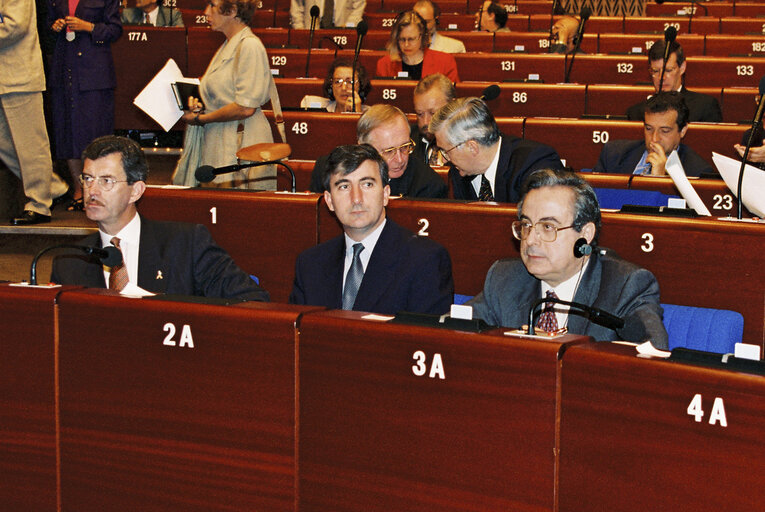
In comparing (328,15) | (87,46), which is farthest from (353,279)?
(328,15)

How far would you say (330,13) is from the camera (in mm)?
8867

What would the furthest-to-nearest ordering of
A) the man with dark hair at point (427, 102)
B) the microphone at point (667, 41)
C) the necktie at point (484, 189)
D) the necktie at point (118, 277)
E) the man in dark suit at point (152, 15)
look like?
the man in dark suit at point (152, 15) → the microphone at point (667, 41) → the man with dark hair at point (427, 102) → the necktie at point (484, 189) → the necktie at point (118, 277)

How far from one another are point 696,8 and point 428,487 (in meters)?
9.45

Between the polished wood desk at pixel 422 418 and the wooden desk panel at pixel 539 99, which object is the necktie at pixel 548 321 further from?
the wooden desk panel at pixel 539 99

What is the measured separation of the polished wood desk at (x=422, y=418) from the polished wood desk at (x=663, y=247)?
156 cm

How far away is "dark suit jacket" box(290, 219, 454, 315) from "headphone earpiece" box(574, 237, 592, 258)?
0.46 meters

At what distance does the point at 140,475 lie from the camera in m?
1.68

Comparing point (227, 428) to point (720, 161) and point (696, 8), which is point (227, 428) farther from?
point (696, 8)

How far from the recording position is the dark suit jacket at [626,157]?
4.61 meters

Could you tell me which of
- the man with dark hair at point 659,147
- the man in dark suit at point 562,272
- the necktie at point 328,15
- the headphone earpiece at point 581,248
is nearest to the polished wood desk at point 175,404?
the headphone earpiece at point 581,248

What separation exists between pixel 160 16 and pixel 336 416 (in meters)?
6.81

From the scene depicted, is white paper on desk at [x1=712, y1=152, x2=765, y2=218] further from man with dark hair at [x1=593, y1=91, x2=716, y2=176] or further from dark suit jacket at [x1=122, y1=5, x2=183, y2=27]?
dark suit jacket at [x1=122, y1=5, x2=183, y2=27]

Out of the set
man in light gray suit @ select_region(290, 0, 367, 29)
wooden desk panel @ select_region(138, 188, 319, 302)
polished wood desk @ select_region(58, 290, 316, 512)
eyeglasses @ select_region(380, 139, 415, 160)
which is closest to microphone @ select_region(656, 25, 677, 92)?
eyeglasses @ select_region(380, 139, 415, 160)

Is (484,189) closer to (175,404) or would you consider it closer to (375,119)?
(375,119)
